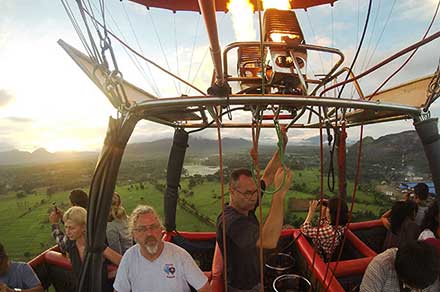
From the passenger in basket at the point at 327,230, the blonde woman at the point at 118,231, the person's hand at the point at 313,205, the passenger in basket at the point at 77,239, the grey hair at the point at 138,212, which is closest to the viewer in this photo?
the grey hair at the point at 138,212

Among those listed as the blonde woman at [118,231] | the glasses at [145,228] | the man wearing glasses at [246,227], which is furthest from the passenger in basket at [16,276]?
the man wearing glasses at [246,227]

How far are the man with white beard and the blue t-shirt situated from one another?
3.16 feet

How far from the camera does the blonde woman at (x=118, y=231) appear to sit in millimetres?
2715

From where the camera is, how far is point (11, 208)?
10680 millimetres

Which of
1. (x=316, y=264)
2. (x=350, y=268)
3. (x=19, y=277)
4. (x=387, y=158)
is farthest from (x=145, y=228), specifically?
(x=387, y=158)

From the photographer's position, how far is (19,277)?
2.30 meters

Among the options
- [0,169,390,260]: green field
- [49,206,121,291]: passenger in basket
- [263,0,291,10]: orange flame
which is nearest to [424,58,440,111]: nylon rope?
[263,0,291,10]: orange flame

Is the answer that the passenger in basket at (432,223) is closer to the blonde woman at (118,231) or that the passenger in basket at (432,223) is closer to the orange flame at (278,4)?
the orange flame at (278,4)

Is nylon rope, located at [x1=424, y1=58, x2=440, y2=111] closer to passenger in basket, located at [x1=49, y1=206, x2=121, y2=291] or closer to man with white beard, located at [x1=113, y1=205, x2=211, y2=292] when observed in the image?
man with white beard, located at [x1=113, y1=205, x2=211, y2=292]

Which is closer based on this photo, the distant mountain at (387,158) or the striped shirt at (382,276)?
the striped shirt at (382,276)

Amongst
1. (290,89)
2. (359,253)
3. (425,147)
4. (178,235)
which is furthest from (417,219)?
(178,235)

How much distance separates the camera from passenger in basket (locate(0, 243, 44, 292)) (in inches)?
86.6

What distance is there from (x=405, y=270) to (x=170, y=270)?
1.51 meters

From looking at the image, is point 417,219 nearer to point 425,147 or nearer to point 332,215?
point 332,215
